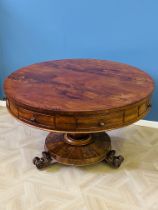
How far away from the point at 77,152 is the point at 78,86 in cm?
52

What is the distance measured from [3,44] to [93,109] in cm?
153

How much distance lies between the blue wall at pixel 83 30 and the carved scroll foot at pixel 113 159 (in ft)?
2.11

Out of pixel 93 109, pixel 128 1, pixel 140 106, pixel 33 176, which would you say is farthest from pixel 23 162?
pixel 128 1

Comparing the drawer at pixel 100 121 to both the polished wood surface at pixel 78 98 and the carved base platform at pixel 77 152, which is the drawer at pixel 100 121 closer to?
the polished wood surface at pixel 78 98

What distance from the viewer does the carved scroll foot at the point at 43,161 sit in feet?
6.23

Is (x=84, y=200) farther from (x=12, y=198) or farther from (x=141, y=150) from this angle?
(x=141, y=150)

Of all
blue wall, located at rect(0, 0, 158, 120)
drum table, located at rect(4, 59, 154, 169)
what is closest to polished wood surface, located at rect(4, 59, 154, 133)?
drum table, located at rect(4, 59, 154, 169)

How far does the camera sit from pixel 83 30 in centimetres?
227

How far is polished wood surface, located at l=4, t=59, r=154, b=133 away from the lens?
1.46 meters

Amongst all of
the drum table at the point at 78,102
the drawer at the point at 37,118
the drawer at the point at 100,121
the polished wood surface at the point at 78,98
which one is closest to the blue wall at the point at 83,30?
the drum table at the point at 78,102

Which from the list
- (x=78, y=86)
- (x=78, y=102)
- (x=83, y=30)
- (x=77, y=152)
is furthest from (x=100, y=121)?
(x=83, y=30)

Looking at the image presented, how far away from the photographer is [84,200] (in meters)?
1.67

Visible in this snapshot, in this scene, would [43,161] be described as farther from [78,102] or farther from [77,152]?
[78,102]

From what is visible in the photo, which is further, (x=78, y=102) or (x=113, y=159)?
(x=113, y=159)
